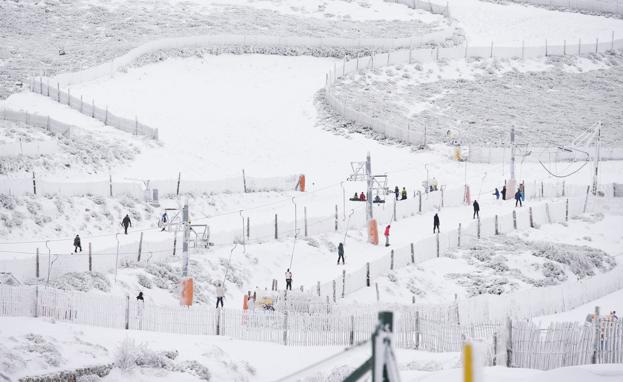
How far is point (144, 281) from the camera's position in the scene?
148 ft

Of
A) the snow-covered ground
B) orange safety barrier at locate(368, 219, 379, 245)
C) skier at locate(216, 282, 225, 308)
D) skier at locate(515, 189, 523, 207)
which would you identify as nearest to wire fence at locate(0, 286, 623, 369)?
the snow-covered ground

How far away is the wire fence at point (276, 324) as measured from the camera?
31016 mm

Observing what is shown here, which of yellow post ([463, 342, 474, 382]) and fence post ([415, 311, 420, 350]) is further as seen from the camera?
fence post ([415, 311, 420, 350])

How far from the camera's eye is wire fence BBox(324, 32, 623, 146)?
82.4m

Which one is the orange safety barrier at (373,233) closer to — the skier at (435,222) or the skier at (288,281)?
the skier at (435,222)

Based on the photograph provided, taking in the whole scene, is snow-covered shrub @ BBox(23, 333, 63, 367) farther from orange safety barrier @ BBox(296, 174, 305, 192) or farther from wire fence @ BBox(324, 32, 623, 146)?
wire fence @ BBox(324, 32, 623, 146)

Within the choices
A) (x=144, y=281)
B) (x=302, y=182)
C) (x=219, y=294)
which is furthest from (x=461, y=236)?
(x=144, y=281)

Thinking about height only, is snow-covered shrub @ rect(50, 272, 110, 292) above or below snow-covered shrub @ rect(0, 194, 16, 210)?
below

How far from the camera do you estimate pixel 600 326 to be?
31.1 m

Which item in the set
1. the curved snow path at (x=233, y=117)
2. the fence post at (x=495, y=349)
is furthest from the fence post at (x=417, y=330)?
the curved snow path at (x=233, y=117)

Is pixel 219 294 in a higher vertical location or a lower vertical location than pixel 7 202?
lower

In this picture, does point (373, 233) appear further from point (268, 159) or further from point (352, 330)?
point (352, 330)

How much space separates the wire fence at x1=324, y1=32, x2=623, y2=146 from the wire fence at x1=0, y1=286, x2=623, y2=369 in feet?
150

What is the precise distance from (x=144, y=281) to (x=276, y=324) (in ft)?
37.6
